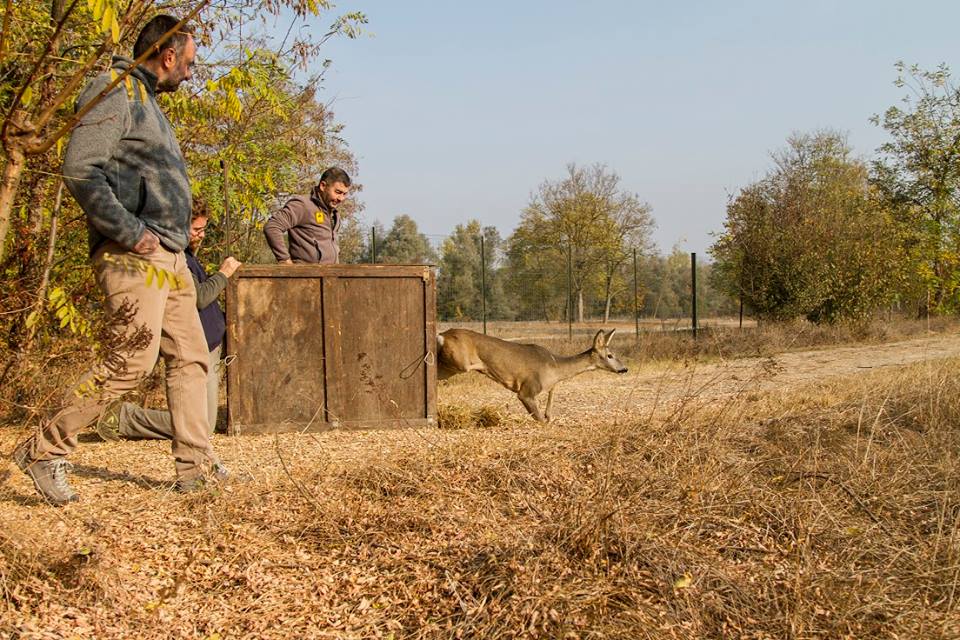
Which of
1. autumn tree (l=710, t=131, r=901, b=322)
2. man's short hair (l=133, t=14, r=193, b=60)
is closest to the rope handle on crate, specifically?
man's short hair (l=133, t=14, r=193, b=60)

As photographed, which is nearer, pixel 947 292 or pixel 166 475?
pixel 166 475

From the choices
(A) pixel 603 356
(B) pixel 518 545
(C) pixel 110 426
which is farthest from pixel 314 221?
(B) pixel 518 545

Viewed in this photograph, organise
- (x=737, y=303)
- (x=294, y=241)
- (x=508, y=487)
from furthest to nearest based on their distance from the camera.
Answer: (x=737, y=303) < (x=294, y=241) < (x=508, y=487)

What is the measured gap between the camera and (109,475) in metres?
4.78

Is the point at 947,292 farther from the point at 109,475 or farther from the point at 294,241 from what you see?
the point at 109,475

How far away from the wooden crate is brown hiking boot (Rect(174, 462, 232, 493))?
202 centimetres

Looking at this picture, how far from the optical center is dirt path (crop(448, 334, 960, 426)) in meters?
8.62

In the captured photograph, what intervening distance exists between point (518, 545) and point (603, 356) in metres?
7.03

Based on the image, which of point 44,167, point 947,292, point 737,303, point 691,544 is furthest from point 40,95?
point 737,303

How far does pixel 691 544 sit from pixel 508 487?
102 centimetres

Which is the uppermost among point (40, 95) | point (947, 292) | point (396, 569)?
point (40, 95)

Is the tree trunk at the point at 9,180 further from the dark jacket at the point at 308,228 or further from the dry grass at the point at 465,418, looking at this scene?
the dry grass at the point at 465,418

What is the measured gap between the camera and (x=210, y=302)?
18.8 ft

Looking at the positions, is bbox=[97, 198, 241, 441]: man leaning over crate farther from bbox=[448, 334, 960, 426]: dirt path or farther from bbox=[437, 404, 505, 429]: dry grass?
bbox=[448, 334, 960, 426]: dirt path
